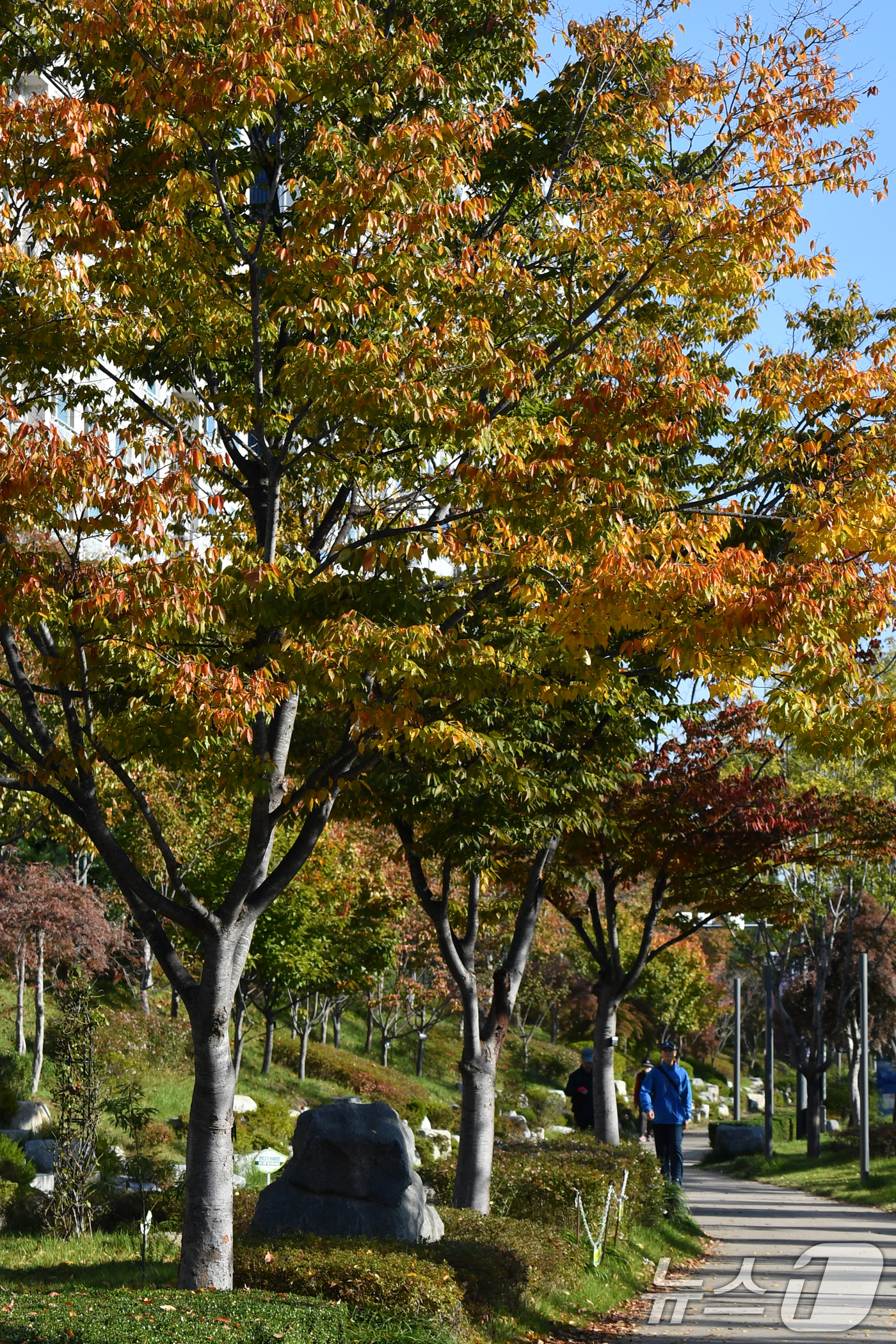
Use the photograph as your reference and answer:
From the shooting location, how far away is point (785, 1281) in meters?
10.5

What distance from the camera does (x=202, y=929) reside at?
757cm

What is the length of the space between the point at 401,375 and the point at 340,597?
144 cm

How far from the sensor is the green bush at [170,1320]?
557cm

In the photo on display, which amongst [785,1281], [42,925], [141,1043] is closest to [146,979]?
[141,1043]

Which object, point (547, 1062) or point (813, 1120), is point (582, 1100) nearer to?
point (813, 1120)

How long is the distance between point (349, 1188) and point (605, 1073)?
692 centimetres


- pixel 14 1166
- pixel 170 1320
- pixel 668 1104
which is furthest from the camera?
pixel 668 1104

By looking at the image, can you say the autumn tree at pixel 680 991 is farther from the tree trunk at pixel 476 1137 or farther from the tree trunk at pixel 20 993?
the tree trunk at pixel 476 1137

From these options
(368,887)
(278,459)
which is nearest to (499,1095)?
(368,887)

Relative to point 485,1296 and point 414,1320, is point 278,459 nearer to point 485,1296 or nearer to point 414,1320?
point 414,1320

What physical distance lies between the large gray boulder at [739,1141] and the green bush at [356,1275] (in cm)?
1947

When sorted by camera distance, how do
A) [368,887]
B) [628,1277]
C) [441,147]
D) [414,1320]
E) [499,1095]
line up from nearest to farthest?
1. [414,1320]
2. [441,147]
3. [628,1277]
4. [368,887]
5. [499,1095]

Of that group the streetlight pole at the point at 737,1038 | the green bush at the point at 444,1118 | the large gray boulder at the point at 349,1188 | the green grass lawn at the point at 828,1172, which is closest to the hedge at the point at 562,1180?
the large gray boulder at the point at 349,1188

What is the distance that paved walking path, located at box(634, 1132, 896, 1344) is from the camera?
863 centimetres
